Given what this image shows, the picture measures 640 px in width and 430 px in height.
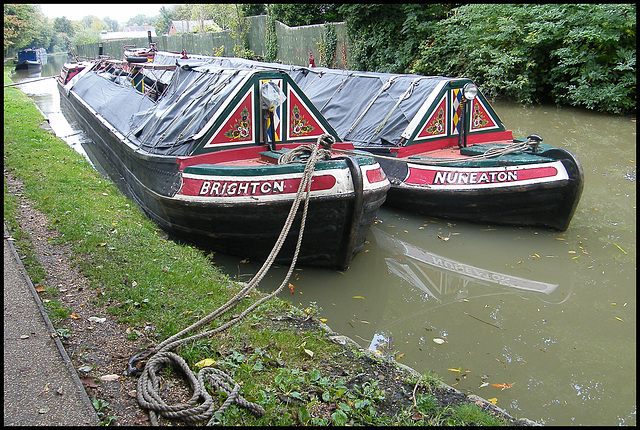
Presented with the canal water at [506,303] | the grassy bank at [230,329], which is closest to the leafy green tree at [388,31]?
the canal water at [506,303]

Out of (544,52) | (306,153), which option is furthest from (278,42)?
(306,153)

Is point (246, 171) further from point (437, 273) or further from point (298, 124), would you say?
point (437, 273)

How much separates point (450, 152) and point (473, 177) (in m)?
1.11

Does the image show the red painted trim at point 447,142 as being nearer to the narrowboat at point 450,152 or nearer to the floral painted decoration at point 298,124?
the narrowboat at point 450,152

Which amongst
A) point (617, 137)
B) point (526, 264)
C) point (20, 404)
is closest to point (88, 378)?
point (20, 404)

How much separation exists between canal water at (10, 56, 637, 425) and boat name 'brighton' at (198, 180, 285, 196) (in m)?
1.01

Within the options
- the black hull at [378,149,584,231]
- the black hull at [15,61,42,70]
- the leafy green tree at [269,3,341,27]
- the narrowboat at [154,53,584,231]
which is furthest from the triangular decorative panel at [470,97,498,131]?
the black hull at [15,61,42,70]

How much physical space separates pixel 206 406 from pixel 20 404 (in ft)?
3.48

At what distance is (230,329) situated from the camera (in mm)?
4262

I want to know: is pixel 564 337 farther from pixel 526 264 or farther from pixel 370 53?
pixel 370 53

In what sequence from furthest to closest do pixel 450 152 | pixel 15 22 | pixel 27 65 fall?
pixel 27 65, pixel 15 22, pixel 450 152

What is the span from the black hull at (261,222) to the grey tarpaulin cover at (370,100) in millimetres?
2516

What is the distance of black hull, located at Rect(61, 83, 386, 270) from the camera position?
Result: 625cm

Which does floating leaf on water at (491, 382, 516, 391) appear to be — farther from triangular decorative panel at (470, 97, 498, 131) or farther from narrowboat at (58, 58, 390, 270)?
triangular decorative panel at (470, 97, 498, 131)
